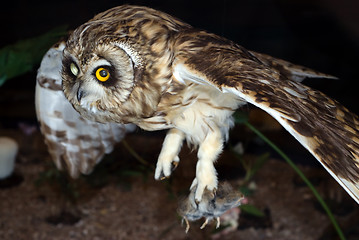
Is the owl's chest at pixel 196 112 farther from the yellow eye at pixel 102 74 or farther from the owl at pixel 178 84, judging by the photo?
the yellow eye at pixel 102 74

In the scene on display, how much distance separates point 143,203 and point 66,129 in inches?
30.4

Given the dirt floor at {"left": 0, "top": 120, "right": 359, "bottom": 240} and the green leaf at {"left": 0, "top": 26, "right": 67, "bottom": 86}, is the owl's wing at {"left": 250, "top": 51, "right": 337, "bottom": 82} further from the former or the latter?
the dirt floor at {"left": 0, "top": 120, "right": 359, "bottom": 240}

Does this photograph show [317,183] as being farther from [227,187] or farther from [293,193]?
[227,187]

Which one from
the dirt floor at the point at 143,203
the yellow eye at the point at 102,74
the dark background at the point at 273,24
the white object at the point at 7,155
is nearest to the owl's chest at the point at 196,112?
the yellow eye at the point at 102,74

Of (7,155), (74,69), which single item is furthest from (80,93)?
(7,155)

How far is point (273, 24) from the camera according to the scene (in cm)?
136

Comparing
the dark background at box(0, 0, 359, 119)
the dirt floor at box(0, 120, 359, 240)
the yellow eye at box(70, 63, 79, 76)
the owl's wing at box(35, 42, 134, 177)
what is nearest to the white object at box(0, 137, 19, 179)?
the dirt floor at box(0, 120, 359, 240)

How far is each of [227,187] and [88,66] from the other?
329 millimetres

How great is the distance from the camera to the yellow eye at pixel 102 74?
0.74m

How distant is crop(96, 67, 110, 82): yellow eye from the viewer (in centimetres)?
74

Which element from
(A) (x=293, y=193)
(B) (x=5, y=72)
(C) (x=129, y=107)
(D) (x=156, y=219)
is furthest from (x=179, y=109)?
(A) (x=293, y=193)

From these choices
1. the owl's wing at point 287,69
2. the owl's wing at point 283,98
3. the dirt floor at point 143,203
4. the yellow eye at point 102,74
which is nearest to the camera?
the owl's wing at point 283,98

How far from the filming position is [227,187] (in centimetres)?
88

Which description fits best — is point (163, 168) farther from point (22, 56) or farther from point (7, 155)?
point (7, 155)
